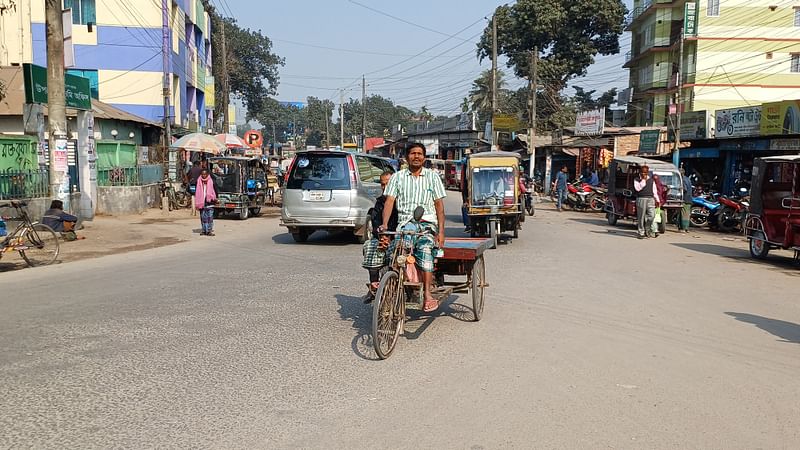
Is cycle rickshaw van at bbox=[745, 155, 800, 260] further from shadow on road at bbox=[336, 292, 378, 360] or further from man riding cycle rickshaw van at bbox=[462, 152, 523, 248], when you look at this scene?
shadow on road at bbox=[336, 292, 378, 360]

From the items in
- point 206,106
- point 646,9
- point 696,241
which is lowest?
point 696,241

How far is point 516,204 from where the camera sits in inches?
594

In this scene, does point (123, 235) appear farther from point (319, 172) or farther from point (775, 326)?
point (775, 326)

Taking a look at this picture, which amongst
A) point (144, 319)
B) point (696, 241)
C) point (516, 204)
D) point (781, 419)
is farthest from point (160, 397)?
point (696, 241)

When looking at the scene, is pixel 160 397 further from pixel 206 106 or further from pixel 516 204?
pixel 206 106

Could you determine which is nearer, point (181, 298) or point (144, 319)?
point (144, 319)

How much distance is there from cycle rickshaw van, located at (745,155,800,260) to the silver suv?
7.93m

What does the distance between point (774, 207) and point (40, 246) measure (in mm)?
13666

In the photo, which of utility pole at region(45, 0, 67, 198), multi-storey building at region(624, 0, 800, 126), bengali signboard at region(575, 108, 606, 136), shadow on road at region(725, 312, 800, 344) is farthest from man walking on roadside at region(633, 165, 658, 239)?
multi-storey building at region(624, 0, 800, 126)

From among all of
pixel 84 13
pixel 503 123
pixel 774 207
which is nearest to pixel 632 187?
pixel 774 207

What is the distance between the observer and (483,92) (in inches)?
2803

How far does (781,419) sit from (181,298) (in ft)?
21.1

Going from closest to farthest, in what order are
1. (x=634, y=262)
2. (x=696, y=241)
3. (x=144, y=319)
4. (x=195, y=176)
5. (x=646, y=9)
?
(x=144, y=319) → (x=634, y=262) → (x=696, y=241) → (x=195, y=176) → (x=646, y=9)

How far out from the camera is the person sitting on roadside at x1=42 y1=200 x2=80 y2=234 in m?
13.7
